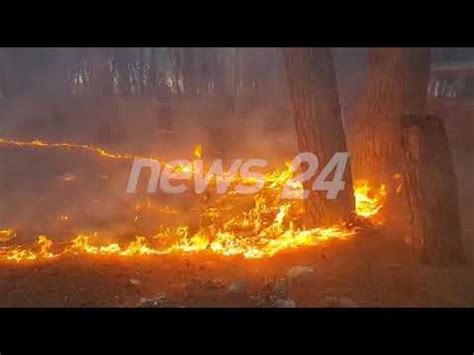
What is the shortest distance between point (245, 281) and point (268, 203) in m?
2.67

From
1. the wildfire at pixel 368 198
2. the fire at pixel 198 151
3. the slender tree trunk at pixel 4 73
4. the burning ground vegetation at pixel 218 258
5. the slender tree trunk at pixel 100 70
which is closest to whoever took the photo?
the burning ground vegetation at pixel 218 258

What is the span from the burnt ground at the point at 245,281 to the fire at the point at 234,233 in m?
0.31

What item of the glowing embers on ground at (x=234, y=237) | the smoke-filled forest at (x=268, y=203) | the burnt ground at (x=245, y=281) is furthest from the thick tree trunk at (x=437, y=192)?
the glowing embers on ground at (x=234, y=237)

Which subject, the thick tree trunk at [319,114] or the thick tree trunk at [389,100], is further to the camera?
the thick tree trunk at [389,100]

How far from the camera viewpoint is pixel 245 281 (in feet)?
19.2

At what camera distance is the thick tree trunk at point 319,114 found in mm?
7426

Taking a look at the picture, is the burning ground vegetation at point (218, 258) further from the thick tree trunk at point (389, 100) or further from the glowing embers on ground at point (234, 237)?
the thick tree trunk at point (389, 100)

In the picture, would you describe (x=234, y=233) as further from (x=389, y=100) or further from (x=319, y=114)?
(x=389, y=100)

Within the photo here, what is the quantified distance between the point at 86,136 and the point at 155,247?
762 cm

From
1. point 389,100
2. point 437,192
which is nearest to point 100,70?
point 389,100

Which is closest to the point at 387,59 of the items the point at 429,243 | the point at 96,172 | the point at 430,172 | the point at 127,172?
the point at 430,172

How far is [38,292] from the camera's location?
5719 millimetres
